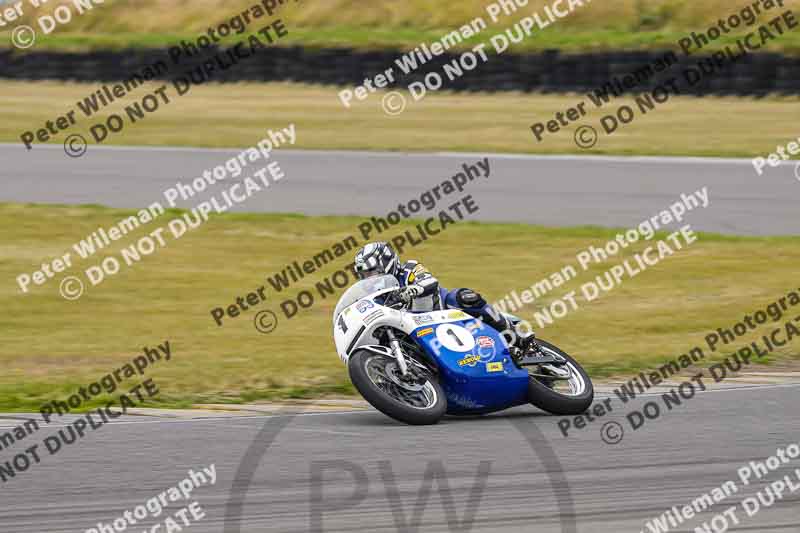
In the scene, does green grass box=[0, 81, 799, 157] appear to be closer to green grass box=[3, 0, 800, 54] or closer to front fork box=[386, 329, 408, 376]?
green grass box=[3, 0, 800, 54]

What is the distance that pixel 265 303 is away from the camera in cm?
1403

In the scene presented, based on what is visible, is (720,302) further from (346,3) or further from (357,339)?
(346,3)

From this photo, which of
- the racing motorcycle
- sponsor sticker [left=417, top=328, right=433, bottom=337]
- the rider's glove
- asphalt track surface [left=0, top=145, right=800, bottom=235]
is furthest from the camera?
asphalt track surface [left=0, top=145, right=800, bottom=235]

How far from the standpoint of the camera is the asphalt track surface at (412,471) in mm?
6715

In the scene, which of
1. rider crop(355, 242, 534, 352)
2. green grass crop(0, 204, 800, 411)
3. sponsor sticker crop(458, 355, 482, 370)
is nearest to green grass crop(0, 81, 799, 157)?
green grass crop(0, 204, 800, 411)

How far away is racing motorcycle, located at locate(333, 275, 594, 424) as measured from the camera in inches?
342

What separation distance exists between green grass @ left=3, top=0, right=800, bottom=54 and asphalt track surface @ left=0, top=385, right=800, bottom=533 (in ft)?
68.4

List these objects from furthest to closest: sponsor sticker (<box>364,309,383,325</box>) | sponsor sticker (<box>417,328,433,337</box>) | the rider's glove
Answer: the rider's glove, sponsor sticker (<box>364,309,383,325</box>), sponsor sticker (<box>417,328,433,337</box>)

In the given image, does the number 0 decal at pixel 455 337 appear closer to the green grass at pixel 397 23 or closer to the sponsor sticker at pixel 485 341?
the sponsor sticker at pixel 485 341

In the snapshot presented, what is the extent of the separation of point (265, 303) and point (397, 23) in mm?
26091

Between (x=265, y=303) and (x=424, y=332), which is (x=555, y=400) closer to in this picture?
(x=424, y=332)

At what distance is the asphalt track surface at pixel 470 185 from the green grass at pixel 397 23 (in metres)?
7.38

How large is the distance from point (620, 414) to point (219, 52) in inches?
1076

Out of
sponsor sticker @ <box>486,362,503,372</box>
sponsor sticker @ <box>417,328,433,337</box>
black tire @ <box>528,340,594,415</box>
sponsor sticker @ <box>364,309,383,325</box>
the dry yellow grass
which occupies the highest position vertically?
the dry yellow grass
